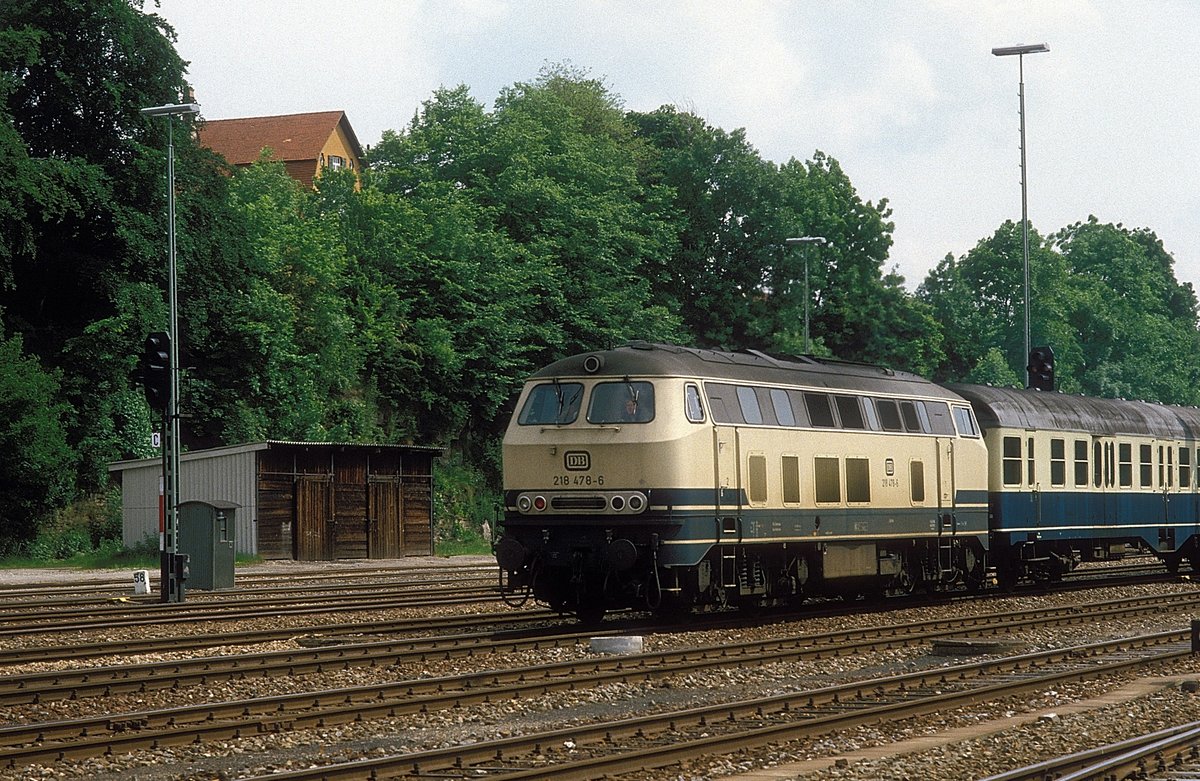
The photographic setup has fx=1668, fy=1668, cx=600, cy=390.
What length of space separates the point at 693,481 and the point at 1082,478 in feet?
41.5

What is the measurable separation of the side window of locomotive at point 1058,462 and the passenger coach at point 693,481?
6.14 meters

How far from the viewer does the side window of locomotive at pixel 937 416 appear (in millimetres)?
25844

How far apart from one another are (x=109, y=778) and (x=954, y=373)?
79.2 metres

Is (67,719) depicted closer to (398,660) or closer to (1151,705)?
(398,660)

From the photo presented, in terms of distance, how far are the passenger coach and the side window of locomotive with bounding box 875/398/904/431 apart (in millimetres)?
75

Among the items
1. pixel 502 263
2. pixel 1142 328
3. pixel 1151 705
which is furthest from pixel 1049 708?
pixel 1142 328

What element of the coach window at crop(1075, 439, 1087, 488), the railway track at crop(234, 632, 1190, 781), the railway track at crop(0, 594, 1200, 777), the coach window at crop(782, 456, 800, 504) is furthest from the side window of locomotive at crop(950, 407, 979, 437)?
the railway track at crop(234, 632, 1190, 781)

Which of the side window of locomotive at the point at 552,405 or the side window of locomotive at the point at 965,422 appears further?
the side window of locomotive at the point at 965,422

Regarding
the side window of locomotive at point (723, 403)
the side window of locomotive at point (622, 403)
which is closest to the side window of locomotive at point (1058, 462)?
the side window of locomotive at point (723, 403)

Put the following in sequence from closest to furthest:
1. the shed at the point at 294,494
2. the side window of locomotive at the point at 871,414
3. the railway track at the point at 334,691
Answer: the railway track at the point at 334,691
the side window of locomotive at the point at 871,414
the shed at the point at 294,494

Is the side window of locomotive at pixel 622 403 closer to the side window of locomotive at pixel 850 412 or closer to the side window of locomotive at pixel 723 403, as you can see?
the side window of locomotive at pixel 723 403

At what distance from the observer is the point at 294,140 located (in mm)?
88750

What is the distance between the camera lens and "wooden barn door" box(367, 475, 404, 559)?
4638 cm

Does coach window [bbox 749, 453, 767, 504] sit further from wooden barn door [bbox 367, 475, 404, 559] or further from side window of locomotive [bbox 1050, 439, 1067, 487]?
wooden barn door [bbox 367, 475, 404, 559]
